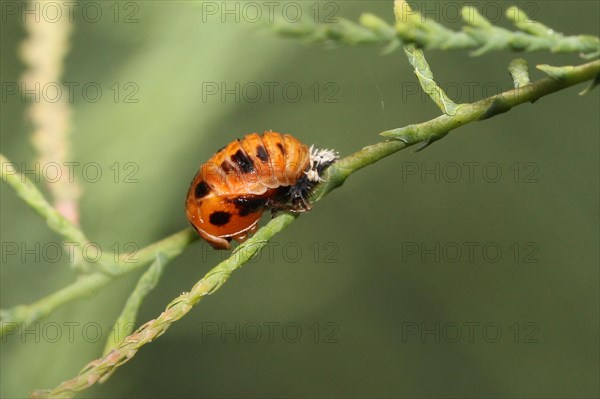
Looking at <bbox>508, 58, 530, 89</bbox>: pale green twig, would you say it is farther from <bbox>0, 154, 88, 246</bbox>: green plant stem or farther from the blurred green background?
the blurred green background

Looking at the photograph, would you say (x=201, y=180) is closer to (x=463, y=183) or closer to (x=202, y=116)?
A: (x=202, y=116)

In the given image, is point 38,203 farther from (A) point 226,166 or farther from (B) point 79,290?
(A) point 226,166

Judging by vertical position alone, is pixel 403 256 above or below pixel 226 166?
below

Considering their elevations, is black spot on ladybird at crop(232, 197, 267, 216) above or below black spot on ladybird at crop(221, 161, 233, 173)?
below

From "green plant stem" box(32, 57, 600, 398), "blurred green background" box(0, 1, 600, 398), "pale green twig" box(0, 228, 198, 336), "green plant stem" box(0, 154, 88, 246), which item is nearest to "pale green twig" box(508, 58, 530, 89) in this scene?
"green plant stem" box(32, 57, 600, 398)

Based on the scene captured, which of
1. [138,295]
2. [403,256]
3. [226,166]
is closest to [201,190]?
[226,166]

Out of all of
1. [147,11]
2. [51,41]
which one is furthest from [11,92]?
[51,41]

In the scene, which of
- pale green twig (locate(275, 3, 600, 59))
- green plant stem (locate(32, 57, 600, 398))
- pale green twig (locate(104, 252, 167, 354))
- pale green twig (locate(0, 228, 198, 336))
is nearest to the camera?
pale green twig (locate(275, 3, 600, 59))
